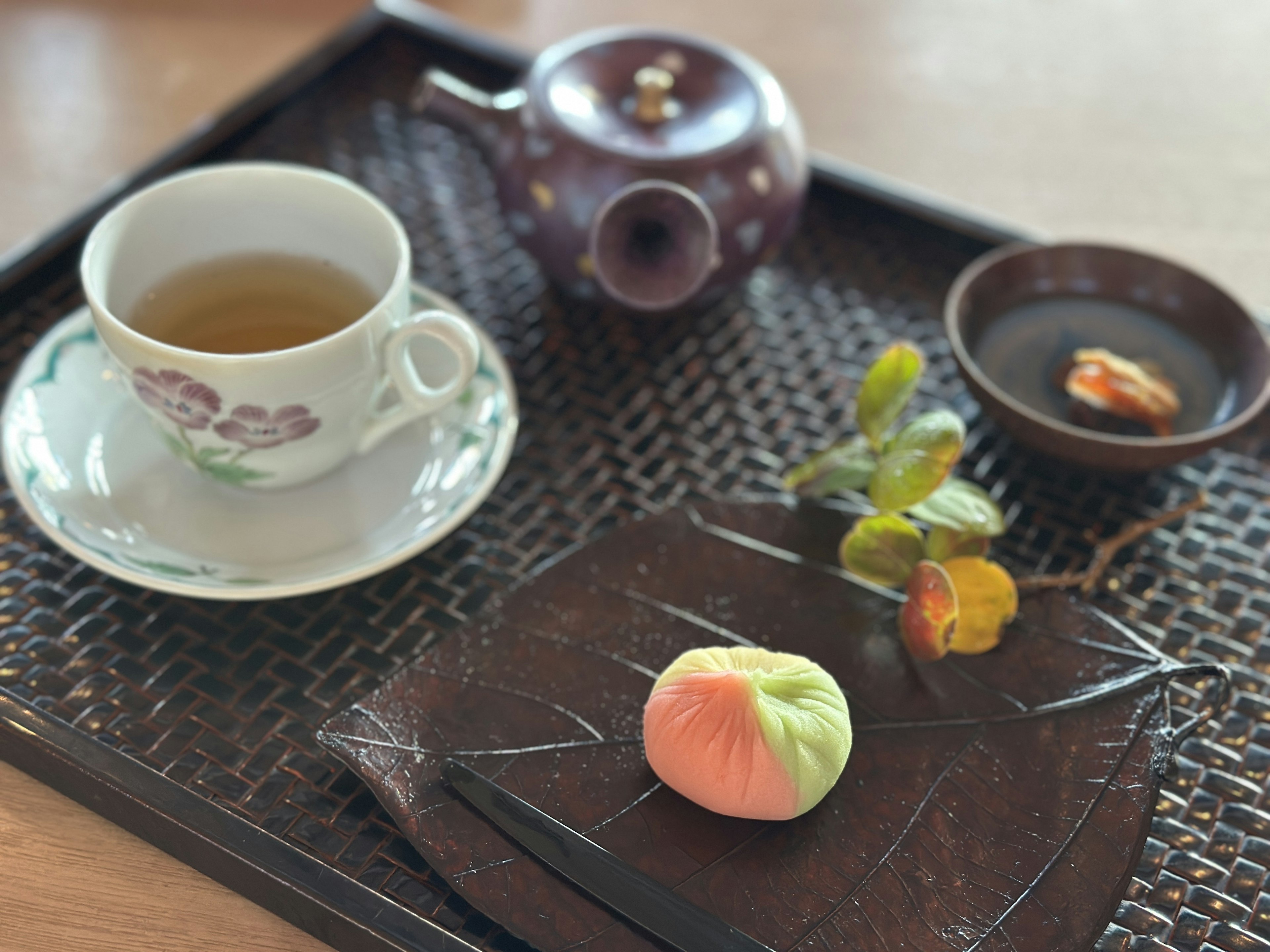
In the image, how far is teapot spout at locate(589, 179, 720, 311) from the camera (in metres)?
0.63

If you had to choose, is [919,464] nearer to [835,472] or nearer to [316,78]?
[835,472]

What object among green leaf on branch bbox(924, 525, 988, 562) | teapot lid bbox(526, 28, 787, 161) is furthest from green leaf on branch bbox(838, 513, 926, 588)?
teapot lid bbox(526, 28, 787, 161)

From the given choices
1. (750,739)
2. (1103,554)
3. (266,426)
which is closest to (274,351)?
(266,426)

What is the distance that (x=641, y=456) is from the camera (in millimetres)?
671

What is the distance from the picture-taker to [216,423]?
0.55 meters

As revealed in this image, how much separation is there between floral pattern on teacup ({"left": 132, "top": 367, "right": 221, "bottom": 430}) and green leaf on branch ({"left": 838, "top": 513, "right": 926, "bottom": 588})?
0.33m

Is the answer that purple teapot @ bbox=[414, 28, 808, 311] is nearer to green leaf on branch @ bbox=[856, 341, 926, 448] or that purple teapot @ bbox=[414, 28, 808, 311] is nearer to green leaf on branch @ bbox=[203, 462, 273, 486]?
green leaf on branch @ bbox=[856, 341, 926, 448]

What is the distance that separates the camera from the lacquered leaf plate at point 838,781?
1.46 feet

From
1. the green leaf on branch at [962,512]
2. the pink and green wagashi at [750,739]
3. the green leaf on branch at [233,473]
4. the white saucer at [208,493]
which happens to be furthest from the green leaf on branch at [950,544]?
the green leaf on branch at [233,473]

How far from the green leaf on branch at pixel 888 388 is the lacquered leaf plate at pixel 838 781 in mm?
71

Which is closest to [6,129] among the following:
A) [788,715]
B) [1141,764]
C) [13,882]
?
[13,882]

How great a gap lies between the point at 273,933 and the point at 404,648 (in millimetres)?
147

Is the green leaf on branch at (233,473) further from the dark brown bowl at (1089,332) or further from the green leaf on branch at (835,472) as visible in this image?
the dark brown bowl at (1089,332)

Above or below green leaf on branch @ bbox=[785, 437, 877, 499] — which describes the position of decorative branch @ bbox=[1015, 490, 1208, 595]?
below
